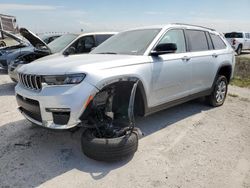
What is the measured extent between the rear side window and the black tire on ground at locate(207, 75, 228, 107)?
67cm

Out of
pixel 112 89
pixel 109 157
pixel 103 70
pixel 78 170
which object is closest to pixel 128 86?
pixel 112 89

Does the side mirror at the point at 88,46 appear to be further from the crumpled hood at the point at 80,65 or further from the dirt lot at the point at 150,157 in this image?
the crumpled hood at the point at 80,65

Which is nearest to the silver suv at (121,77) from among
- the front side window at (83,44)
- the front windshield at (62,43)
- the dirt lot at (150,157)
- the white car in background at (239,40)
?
the dirt lot at (150,157)

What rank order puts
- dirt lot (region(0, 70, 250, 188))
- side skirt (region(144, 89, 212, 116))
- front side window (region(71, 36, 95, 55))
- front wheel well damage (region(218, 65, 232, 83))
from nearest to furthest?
dirt lot (region(0, 70, 250, 188)), side skirt (region(144, 89, 212, 116)), front wheel well damage (region(218, 65, 232, 83)), front side window (region(71, 36, 95, 55))

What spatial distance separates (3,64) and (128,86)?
22.3ft

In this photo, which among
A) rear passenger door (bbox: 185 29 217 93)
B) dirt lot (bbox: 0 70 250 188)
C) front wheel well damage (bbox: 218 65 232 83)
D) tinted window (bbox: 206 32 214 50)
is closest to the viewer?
dirt lot (bbox: 0 70 250 188)

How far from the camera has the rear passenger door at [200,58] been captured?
5.02 m

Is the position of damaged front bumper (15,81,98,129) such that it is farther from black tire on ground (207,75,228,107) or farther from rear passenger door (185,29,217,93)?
black tire on ground (207,75,228,107)

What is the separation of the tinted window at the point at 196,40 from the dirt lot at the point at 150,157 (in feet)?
4.62

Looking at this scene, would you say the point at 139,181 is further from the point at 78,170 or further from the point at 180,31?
the point at 180,31

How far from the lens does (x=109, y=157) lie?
11.1 ft

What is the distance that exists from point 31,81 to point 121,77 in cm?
122

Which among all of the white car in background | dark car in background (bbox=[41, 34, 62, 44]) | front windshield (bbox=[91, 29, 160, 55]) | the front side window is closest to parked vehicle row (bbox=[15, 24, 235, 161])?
front windshield (bbox=[91, 29, 160, 55])

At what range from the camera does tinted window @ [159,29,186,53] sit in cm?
456
